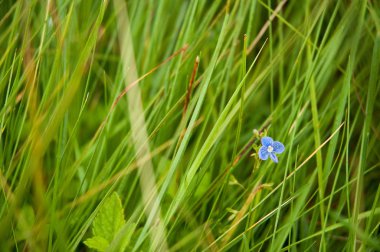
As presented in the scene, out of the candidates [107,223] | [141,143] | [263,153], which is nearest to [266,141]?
[263,153]

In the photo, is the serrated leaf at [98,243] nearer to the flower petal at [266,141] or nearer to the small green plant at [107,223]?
the small green plant at [107,223]

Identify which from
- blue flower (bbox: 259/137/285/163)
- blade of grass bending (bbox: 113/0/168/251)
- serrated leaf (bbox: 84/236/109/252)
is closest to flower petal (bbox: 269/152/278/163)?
blue flower (bbox: 259/137/285/163)

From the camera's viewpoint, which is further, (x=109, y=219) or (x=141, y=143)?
(x=141, y=143)

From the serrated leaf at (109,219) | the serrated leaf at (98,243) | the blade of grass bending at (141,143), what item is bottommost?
the serrated leaf at (98,243)

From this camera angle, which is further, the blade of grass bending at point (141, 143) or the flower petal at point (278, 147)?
the flower petal at point (278, 147)

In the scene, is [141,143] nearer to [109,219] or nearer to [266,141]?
[109,219]

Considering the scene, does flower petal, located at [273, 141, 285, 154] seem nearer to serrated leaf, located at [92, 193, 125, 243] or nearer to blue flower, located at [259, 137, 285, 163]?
blue flower, located at [259, 137, 285, 163]

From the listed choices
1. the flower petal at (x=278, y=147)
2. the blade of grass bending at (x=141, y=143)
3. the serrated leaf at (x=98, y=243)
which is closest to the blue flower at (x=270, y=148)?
the flower petal at (x=278, y=147)
